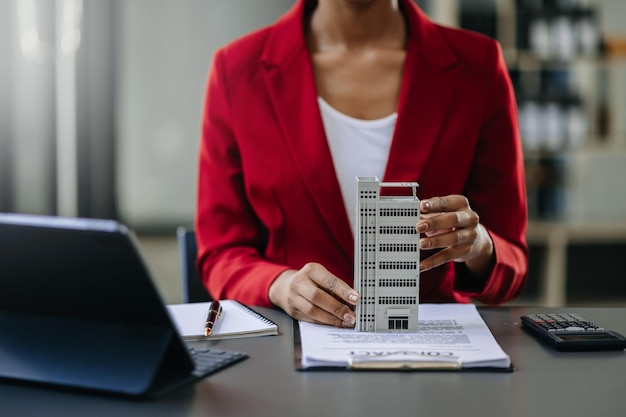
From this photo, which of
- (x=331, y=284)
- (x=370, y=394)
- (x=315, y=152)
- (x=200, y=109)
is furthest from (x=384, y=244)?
(x=200, y=109)

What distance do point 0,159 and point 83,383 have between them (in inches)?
108

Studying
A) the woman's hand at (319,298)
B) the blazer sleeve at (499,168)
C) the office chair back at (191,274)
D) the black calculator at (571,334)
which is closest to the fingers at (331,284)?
the woman's hand at (319,298)

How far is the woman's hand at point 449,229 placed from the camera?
120 cm

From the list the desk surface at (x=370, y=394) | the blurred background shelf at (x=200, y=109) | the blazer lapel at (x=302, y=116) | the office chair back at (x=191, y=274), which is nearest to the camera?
the desk surface at (x=370, y=394)

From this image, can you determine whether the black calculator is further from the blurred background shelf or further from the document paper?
the blurred background shelf

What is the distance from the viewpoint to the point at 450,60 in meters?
1.67

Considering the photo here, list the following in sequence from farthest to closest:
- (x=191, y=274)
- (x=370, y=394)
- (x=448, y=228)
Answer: (x=191, y=274), (x=448, y=228), (x=370, y=394)

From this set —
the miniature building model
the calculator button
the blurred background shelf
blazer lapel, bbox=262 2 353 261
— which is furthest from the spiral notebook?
the blurred background shelf

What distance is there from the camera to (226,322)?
1251 millimetres

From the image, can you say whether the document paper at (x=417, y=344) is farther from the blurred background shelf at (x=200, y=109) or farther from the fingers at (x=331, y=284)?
the blurred background shelf at (x=200, y=109)

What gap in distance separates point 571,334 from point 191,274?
3.08 ft

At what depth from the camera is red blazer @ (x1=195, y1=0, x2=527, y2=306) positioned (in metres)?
1.61

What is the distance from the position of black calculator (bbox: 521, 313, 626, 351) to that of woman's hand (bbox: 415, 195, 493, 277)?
0.46 feet

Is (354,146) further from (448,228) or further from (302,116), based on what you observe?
(448,228)
